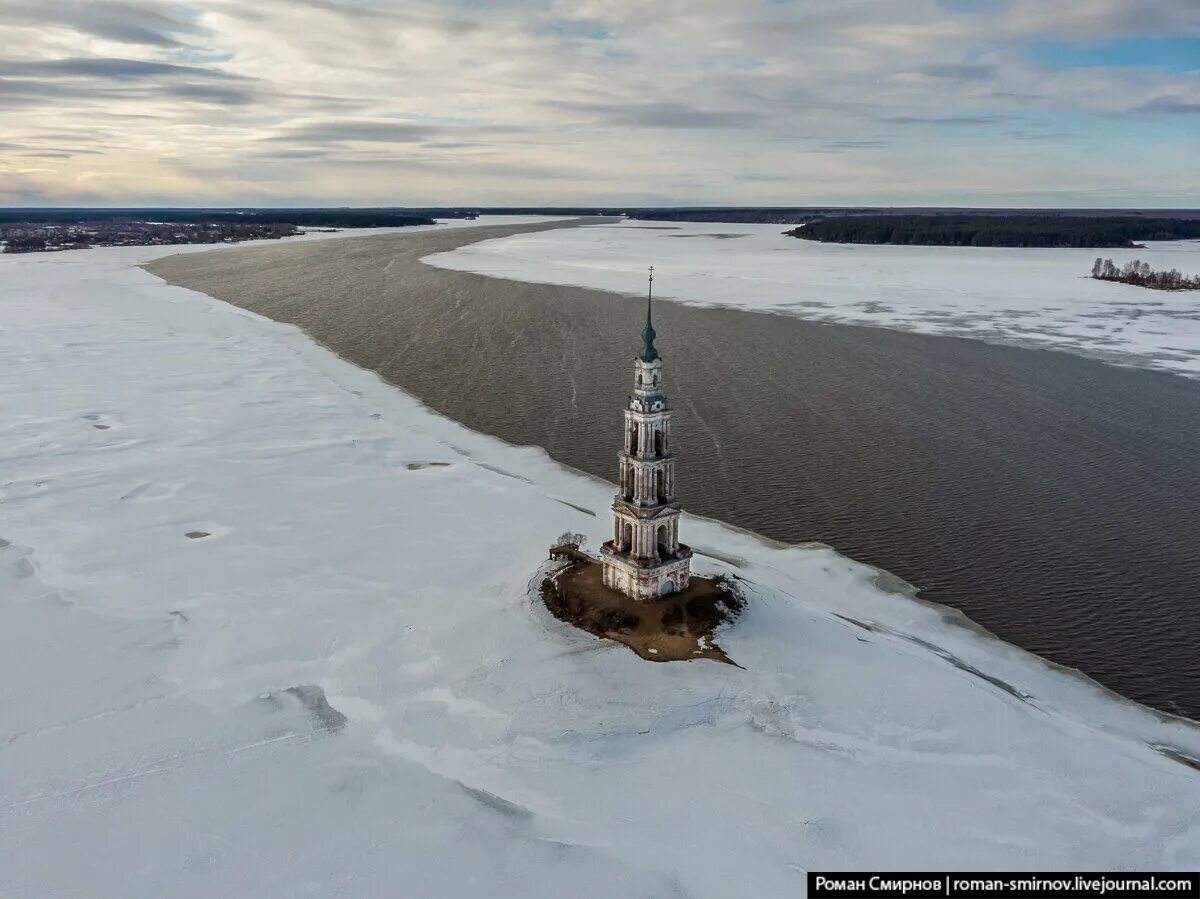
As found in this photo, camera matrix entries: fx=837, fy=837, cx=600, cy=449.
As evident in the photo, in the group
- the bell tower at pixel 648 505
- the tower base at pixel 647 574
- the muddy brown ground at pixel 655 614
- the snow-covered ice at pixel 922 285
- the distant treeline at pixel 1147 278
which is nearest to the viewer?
the muddy brown ground at pixel 655 614

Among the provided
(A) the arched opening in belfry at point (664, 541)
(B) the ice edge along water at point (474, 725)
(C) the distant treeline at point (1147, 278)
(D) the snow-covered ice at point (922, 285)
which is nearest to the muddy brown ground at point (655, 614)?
(B) the ice edge along water at point (474, 725)

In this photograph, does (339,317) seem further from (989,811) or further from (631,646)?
(989,811)

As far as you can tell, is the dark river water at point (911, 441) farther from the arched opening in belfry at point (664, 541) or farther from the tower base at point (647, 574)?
the arched opening in belfry at point (664, 541)

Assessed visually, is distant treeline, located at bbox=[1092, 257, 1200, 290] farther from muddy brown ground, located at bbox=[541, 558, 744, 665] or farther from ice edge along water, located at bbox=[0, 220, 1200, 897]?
muddy brown ground, located at bbox=[541, 558, 744, 665]

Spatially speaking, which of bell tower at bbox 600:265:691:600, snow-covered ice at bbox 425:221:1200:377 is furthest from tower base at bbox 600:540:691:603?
snow-covered ice at bbox 425:221:1200:377

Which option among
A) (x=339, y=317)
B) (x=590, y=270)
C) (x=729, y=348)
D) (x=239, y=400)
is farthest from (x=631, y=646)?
(x=590, y=270)

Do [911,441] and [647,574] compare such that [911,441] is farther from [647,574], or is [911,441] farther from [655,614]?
[655,614]
